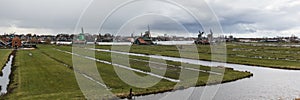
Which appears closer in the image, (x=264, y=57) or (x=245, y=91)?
(x=245, y=91)

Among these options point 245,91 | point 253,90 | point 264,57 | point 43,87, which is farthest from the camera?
point 264,57

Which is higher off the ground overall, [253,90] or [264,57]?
[264,57]

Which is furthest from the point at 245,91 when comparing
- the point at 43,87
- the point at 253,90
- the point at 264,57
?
the point at 264,57

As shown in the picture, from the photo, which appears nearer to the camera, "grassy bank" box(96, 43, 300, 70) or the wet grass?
the wet grass

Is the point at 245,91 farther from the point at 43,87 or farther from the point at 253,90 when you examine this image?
the point at 43,87

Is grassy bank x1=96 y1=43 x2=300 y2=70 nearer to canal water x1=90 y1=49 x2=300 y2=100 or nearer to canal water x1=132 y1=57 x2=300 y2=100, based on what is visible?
canal water x1=132 y1=57 x2=300 y2=100

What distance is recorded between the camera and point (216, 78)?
34.2 meters

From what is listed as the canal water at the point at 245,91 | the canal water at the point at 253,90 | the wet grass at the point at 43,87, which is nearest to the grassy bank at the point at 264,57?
the canal water at the point at 253,90

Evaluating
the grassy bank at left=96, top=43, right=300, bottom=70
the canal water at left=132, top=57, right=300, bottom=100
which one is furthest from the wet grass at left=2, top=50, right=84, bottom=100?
the grassy bank at left=96, top=43, right=300, bottom=70

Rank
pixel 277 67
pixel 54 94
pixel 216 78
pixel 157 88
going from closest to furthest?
1. pixel 54 94
2. pixel 157 88
3. pixel 216 78
4. pixel 277 67

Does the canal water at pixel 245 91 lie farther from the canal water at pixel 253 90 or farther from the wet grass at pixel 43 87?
the wet grass at pixel 43 87

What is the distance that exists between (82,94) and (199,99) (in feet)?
33.0

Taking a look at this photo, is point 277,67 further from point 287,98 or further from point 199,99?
point 199,99

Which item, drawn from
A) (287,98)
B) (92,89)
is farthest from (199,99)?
(92,89)
